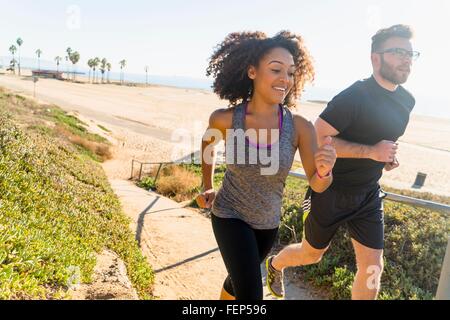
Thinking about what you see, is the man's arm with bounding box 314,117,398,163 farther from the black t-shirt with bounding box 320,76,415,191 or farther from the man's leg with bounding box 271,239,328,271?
the man's leg with bounding box 271,239,328,271

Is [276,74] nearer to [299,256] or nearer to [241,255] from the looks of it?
[241,255]

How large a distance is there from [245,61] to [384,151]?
49.1 inches

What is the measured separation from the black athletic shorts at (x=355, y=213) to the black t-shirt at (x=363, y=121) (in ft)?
0.28

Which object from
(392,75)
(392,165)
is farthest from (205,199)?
(392,75)

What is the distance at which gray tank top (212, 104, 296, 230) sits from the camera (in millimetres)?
2850

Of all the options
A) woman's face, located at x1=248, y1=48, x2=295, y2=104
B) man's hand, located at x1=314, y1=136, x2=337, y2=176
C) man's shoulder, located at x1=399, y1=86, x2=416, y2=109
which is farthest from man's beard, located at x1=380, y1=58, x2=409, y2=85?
man's hand, located at x1=314, y1=136, x2=337, y2=176

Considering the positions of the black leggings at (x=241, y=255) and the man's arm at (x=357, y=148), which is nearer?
the black leggings at (x=241, y=255)

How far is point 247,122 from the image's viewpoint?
3.02 metres

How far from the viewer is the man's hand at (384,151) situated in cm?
302

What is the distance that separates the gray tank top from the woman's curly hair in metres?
0.48

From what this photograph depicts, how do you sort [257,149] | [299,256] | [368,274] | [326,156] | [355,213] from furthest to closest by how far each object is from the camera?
[299,256] → [355,213] → [368,274] → [257,149] → [326,156]

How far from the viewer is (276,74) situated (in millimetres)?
2984

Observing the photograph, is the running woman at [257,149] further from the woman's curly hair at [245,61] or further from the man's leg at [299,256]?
the man's leg at [299,256]

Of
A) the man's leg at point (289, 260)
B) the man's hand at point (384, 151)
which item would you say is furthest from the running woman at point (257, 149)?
the man's leg at point (289, 260)
